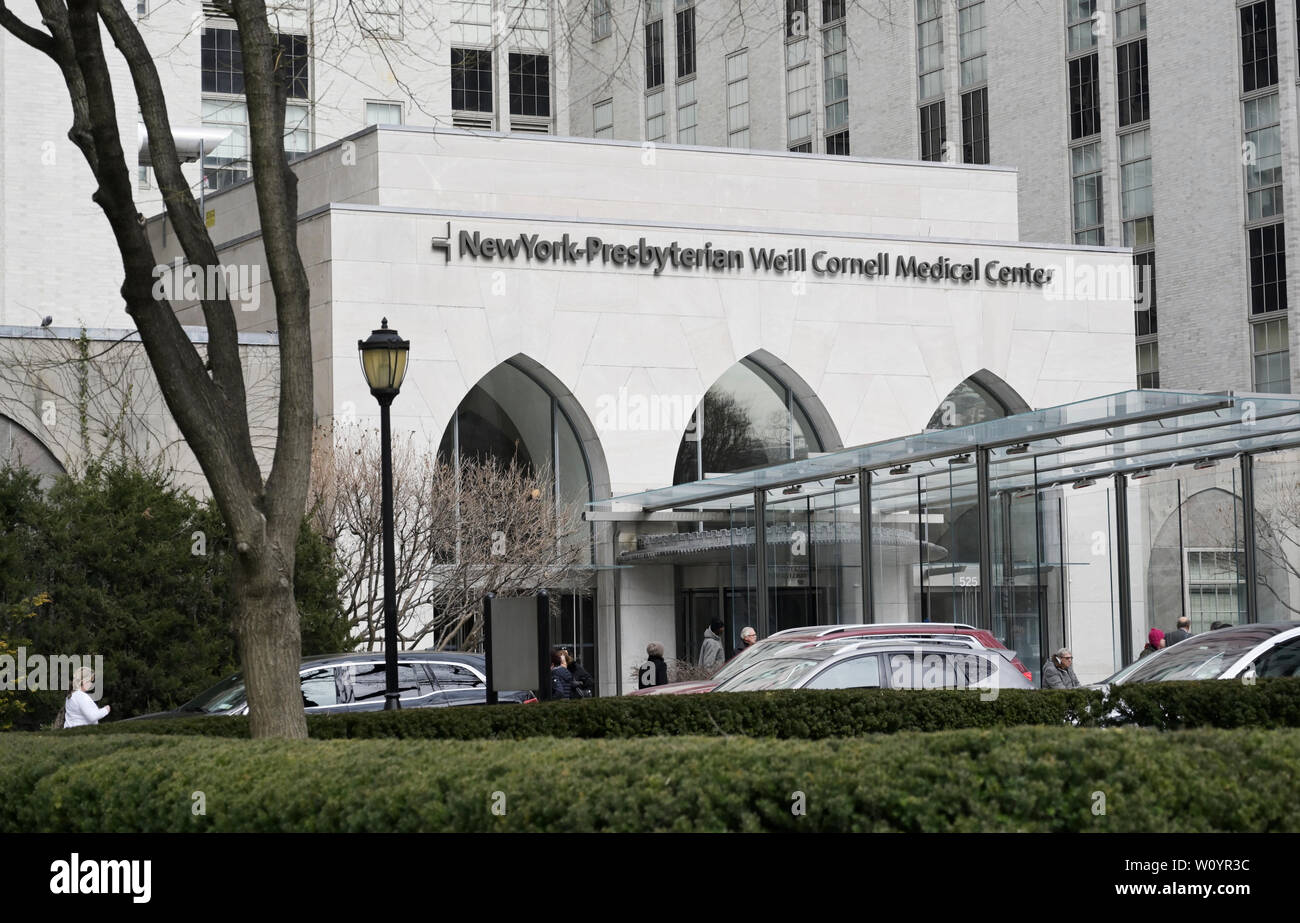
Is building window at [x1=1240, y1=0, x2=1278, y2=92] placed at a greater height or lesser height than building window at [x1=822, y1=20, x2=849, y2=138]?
lesser

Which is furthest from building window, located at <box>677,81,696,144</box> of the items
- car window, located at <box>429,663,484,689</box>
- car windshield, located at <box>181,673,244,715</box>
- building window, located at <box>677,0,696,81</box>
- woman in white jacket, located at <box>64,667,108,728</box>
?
woman in white jacket, located at <box>64,667,108,728</box>

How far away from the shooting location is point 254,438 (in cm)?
3148

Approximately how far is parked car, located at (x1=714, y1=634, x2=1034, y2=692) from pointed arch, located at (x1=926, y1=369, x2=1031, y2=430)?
1908 centimetres

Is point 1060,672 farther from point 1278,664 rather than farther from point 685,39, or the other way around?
point 685,39

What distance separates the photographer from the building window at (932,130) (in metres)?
61.2

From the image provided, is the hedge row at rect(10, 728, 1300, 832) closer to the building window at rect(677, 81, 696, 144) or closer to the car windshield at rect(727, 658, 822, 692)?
the car windshield at rect(727, 658, 822, 692)

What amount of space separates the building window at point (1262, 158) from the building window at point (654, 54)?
25353 millimetres

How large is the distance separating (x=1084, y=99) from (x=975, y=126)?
4.87 m

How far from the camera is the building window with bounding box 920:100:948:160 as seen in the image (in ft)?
201

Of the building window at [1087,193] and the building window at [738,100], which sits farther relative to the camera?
the building window at [738,100]

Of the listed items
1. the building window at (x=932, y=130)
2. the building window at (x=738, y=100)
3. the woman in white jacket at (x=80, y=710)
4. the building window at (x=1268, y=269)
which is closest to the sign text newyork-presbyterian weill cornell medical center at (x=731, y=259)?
the woman in white jacket at (x=80, y=710)

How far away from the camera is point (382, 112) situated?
195ft

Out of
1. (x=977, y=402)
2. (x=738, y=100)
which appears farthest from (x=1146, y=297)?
(x=977, y=402)

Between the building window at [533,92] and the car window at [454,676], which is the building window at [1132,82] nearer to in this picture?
the building window at [533,92]
